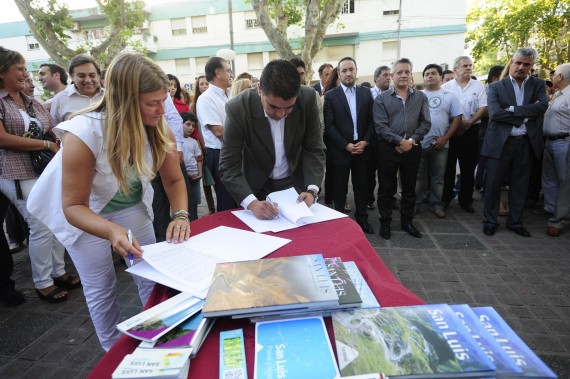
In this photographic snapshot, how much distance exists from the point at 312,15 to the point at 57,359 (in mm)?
10197

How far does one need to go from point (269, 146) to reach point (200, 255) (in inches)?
42.7

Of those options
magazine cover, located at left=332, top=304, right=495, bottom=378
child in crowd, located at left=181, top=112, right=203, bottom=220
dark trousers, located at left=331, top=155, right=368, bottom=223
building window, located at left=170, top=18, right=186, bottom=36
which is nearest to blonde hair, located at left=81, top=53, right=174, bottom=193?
magazine cover, located at left=332, top=304, right=495, bottom=378

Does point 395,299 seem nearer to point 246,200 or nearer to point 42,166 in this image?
point 246,200

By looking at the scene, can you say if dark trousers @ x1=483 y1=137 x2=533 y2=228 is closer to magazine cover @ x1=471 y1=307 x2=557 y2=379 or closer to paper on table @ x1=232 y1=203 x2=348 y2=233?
paper on table @ x1=232 y1=203 x2=348 y2=233

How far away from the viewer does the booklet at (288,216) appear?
1646 mm

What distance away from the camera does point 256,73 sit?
2438 cm

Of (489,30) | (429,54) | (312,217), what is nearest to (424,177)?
(312,217)

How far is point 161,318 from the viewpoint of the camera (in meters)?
0.90

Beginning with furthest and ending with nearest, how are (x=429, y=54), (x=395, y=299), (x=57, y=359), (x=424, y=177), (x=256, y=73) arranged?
1. (x=256, y=73)
2. (x=429, y=54)
3. (x=424, y=177)
4. (x=57, y=359)
5. (x=395, y=299)

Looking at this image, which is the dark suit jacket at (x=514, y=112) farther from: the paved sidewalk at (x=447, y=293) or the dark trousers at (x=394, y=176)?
the paved sidewalk at (x=447, y=293)

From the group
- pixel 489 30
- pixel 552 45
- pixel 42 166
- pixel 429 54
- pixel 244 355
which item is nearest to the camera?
pixel 244 355

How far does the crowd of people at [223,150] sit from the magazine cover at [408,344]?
0.90m

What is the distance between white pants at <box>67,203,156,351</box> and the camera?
1.62 meters

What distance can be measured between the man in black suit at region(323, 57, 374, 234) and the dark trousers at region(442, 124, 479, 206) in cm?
146
